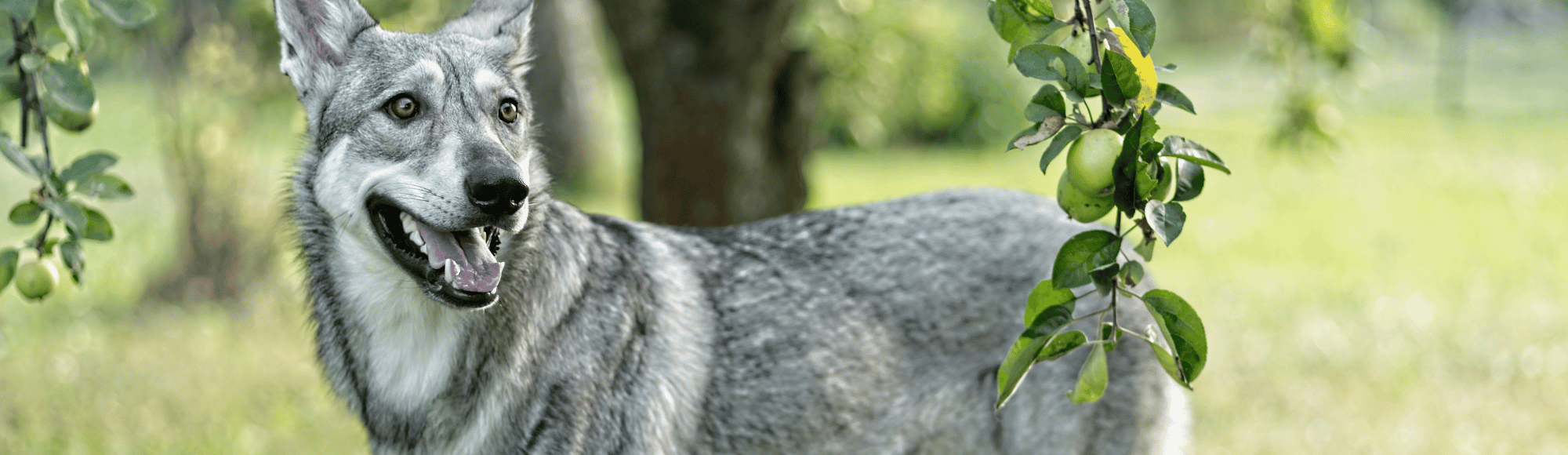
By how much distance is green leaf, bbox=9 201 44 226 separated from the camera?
117 inches

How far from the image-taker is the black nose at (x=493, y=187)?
113 inches

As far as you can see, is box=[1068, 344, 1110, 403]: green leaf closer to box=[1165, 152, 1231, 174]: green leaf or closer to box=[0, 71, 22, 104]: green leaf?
box=[1165, 152, 1231, 174]: green leaf

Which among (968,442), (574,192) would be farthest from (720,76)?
(574,192)

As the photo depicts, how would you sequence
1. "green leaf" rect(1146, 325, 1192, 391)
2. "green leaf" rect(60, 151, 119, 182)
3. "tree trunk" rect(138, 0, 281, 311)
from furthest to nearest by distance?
1. "tree trunk" rect(138, 0, 281, 311)
2. "green leaf" rect(60, 151, 119, 182)
3. "green leaf" rect(1146, 325, 1192, 391)

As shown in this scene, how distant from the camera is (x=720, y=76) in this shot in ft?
20.7

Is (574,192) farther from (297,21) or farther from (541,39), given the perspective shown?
(297,21)

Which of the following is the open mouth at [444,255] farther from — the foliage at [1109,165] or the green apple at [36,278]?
the foliage at [1109,165]

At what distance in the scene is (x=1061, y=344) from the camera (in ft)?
7.03

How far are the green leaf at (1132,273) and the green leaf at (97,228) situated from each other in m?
2.48

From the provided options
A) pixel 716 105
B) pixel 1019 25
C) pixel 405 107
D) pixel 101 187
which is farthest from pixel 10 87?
pixel 716 105

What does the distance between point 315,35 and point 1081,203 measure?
7.45 ft

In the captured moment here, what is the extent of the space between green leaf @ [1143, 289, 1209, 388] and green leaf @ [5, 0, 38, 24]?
2.50 meters

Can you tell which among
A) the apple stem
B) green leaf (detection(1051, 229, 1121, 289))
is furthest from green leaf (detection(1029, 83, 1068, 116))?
the apple stem

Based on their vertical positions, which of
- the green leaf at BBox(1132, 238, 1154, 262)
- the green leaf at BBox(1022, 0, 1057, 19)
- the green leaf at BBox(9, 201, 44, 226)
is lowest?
the green leaf at BBox(9, 201, 44, 226)
